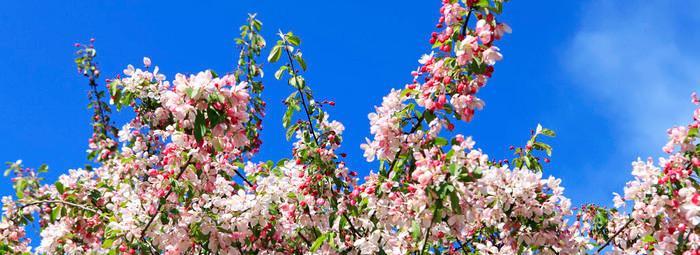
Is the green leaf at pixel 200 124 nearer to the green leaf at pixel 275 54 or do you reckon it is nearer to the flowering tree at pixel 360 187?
the flowering tree at pixel 360 187

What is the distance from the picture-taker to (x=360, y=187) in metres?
4.75

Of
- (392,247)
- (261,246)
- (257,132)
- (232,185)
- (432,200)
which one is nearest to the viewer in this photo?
(432,200)

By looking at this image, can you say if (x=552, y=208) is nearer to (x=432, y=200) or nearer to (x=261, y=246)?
(x=432, y=200)

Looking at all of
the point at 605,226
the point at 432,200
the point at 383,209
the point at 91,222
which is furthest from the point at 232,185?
the point at 605,226

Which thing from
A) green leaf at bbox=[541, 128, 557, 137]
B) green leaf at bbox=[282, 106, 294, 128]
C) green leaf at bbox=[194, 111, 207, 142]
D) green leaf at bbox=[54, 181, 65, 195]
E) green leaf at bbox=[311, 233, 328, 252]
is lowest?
green leaf at bbox=[311, 233, 328, 252]

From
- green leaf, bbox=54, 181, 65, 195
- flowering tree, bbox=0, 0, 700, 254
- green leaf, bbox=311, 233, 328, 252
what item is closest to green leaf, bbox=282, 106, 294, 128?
flowering tree, bbox=0, 0, 700, 254

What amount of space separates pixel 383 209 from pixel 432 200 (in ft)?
1.93

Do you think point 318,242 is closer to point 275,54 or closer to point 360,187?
point 360,187

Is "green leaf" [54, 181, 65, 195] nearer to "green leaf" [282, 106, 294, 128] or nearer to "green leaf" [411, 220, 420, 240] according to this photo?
"green leaf" [282, 106, 294, 128]

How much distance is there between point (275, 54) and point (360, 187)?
117 cm

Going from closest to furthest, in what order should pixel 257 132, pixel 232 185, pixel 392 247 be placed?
pixel 392 247 → pixel 232 185 → pixel 257 132

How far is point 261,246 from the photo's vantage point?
5.15 metres

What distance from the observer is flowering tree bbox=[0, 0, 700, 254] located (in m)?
3.95

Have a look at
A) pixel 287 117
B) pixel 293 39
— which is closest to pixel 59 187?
pixel 287 117
